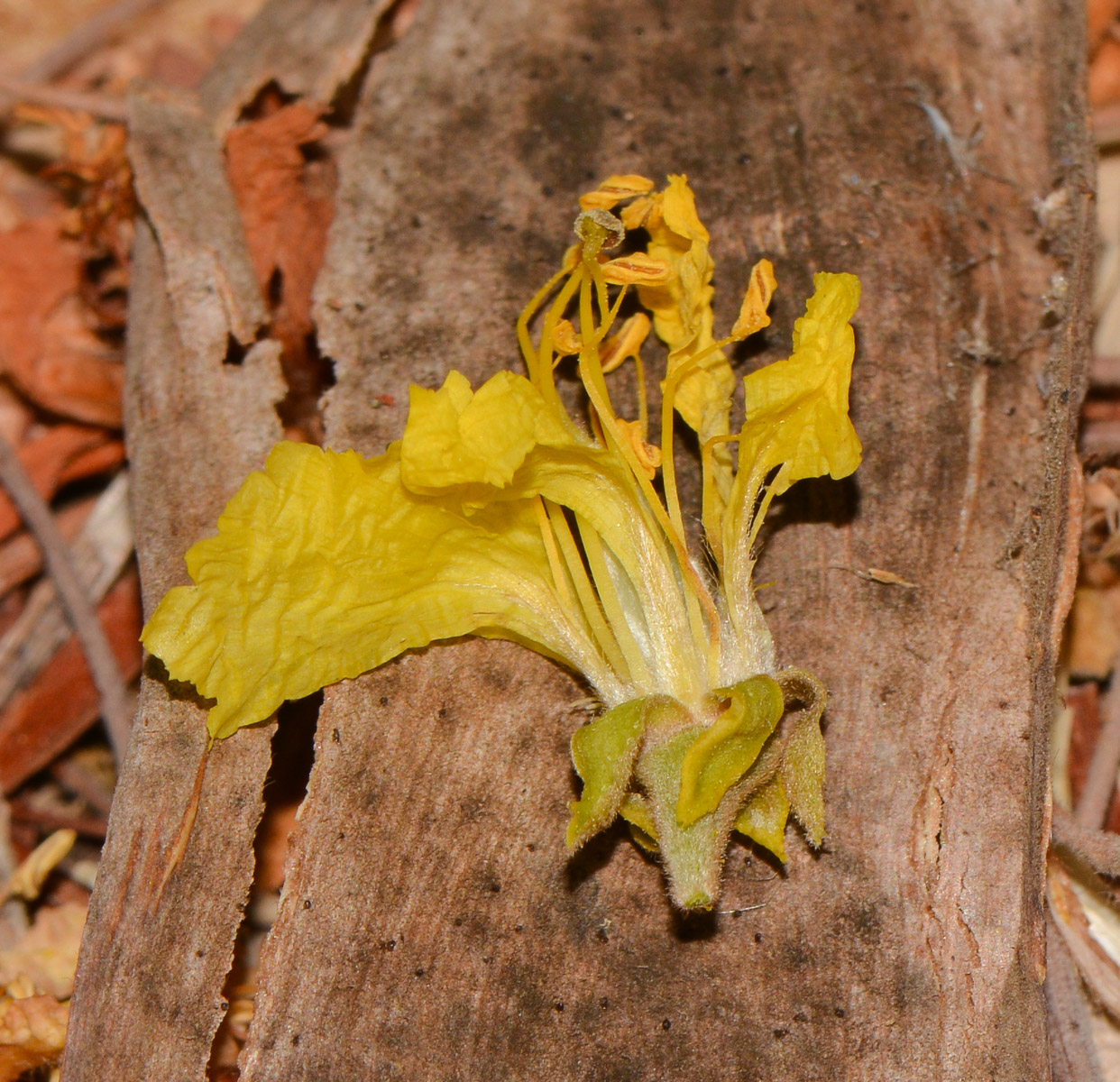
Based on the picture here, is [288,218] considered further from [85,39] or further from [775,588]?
[85,39]

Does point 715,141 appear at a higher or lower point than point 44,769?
higher

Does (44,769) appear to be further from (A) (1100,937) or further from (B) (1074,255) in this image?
(B) (1074,255)

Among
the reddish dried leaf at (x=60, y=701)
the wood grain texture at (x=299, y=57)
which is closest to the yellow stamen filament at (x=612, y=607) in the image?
the wood grain texture at (x=299, y=57)

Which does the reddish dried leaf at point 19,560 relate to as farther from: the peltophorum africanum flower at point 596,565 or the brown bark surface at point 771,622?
the peltophorum africanum flower at point 596,565

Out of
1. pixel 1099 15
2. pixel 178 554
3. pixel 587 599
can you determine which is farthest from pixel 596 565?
pixel 1099 15

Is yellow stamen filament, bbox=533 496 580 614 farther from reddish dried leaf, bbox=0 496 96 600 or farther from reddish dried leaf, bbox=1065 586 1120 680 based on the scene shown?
reddish dried leaf, bbox=0 496 96 600

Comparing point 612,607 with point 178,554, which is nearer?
point 612,607

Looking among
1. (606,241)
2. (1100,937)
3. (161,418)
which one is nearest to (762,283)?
(606,241)
